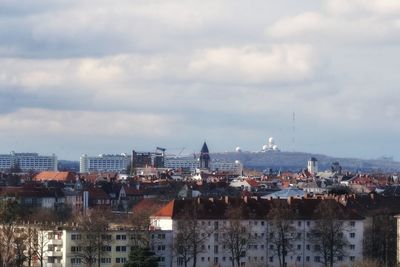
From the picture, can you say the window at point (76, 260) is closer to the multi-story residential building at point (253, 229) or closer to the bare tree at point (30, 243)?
the bare tree at point (30, 243)

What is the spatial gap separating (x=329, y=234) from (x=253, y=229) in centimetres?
488

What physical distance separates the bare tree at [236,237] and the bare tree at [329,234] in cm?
413

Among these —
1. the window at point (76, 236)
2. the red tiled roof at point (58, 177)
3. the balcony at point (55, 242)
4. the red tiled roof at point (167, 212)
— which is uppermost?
the red tiled roof at point (58, 177)

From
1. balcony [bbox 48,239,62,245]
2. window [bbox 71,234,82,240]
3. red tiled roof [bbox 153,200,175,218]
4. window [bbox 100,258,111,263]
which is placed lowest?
window [bbox 100,258,111,263]

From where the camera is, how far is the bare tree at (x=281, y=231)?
9081 centimetres

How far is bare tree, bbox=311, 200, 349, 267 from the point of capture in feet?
296

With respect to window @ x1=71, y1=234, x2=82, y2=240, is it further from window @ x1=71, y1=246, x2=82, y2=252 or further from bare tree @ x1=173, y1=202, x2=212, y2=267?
bare tree @ x1=173, y1=202, x2=212, y2=267

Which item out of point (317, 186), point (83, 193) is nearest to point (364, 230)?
point (83, 193)

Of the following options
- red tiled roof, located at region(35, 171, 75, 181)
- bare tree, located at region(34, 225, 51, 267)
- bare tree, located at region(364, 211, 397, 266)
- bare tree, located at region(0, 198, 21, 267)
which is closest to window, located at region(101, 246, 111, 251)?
bare tree, located at region(34, 225, 51, 267)

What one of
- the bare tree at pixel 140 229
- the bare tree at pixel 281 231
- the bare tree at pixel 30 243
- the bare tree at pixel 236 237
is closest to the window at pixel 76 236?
the bare tree at pixel 30 243

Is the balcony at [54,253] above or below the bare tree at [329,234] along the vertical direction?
below

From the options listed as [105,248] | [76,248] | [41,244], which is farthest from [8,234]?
[105,248]

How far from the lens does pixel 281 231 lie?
299ft

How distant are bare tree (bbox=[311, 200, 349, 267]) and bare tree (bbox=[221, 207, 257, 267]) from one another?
413cm
